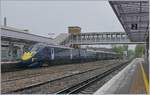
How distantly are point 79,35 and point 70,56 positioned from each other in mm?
42333

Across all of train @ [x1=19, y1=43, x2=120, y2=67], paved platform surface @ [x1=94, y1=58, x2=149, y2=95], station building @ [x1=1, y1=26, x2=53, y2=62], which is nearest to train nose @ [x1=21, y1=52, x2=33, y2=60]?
train @ [x1=19, y1=43, x2=120, y2=67]

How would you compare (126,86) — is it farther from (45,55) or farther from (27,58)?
(45,55)

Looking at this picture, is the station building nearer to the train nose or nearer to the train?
the train

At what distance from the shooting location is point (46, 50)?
3781 cm

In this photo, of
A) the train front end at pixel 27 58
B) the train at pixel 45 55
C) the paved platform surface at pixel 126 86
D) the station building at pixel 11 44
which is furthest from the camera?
the station building at pixel 11 44

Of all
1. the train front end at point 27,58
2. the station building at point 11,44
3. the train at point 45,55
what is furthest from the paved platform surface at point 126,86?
the station building at point 11,44

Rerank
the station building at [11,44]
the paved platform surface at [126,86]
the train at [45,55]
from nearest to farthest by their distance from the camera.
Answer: the paved platform surface at [126,86] < the train at [45,55] < the station building at [11,44]

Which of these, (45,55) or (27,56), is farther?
(45,55)

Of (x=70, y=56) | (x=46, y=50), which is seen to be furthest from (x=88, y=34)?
(x=46, y=50)

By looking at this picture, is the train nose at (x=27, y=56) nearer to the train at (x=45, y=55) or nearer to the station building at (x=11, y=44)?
the train at (x=45, y=55)

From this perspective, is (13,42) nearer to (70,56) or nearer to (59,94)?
(70,56)

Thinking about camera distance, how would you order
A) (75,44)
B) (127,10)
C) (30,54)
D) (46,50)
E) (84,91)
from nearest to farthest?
(84,91) < (127,10) < (30,54) < (46,50) < (75,44)

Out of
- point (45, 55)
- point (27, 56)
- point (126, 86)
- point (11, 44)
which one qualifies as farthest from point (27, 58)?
point (126, 86)

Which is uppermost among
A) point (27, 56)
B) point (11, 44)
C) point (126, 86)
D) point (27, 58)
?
point (11, 44)
